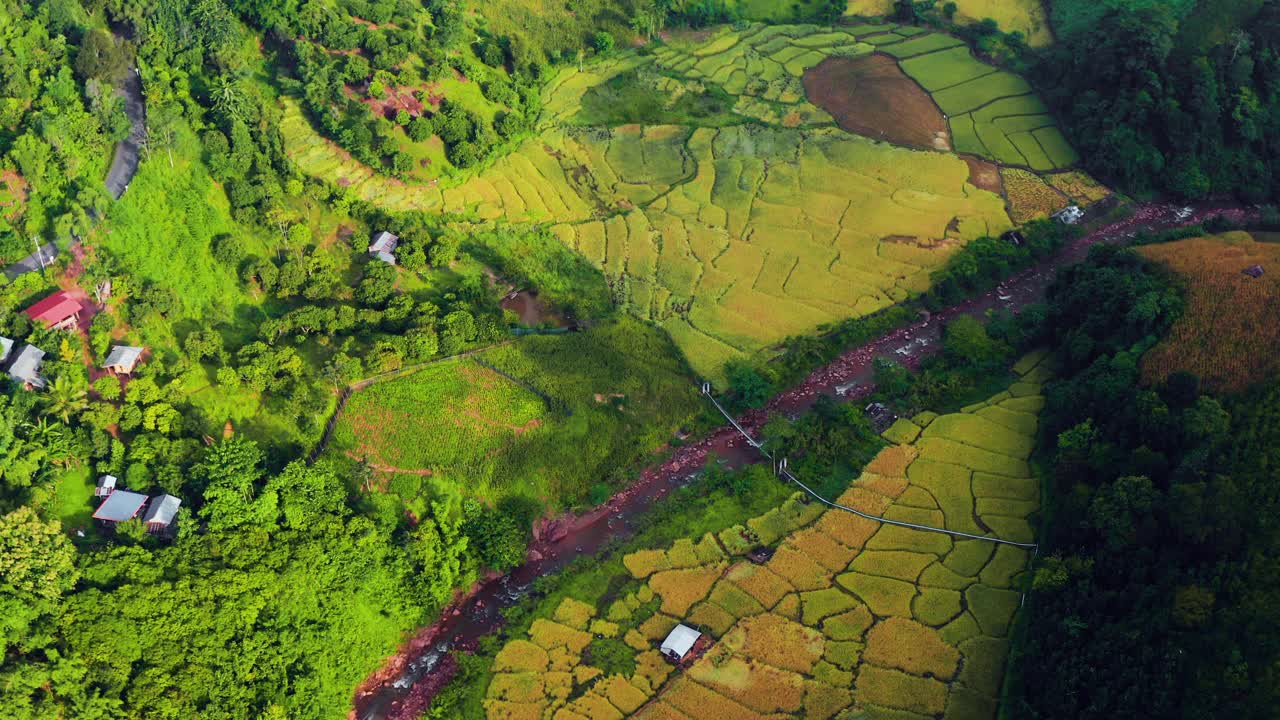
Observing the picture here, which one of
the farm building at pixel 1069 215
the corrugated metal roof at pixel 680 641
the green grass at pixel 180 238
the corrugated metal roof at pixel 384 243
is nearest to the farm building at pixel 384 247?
the corrugated metal roof at pixel 384 243

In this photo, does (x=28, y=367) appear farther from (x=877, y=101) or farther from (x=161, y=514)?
(x=877, y=101)

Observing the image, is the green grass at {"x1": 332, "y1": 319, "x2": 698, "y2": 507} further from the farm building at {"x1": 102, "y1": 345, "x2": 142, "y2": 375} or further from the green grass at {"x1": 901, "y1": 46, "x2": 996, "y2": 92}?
the green grass at {"x1": 901, "y1": 46, "x2": 996, "y2": 92}

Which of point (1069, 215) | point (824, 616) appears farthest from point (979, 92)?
point (824, 616)

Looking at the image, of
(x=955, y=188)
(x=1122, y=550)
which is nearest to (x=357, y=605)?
(x=1122, y=550)

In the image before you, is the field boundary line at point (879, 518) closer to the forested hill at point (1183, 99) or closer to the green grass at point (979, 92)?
the forested hill at point (1183, 99)

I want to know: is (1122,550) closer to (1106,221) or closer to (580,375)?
(580,375)

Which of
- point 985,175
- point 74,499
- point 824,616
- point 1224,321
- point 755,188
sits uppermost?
point 1224,321

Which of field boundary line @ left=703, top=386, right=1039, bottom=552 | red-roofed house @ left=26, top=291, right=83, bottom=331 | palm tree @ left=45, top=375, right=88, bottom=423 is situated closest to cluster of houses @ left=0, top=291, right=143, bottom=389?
red-roofed house @ left=26, top=291, right=83, bottom=331
